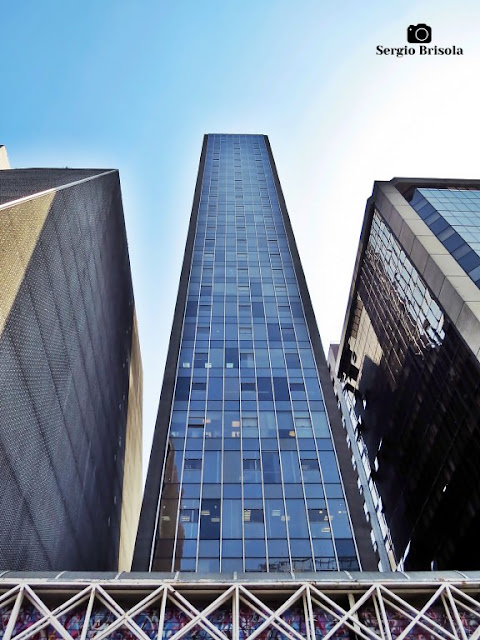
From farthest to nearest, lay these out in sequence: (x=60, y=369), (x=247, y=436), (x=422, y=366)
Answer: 1. (x=422, y=366)
2. (x=247, y=436)
3. (x=60, y=369)

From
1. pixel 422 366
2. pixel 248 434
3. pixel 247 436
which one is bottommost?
pixel 247 436

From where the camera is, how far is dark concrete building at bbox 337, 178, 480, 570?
4212cm

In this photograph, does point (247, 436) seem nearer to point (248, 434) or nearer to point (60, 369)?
point (248, 434)

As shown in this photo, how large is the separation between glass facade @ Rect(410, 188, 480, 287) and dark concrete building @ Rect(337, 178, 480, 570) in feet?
0.34

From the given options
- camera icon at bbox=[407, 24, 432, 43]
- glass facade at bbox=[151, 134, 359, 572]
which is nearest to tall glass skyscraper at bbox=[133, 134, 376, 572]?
glass facade at bbox=[151, 134, 359, 572]

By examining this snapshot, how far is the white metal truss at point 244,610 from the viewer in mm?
20969

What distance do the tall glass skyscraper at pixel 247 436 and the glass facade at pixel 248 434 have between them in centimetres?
9

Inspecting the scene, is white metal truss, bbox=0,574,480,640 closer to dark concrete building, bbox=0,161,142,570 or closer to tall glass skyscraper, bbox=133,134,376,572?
dark concrete building, bbox=0,161,142,570

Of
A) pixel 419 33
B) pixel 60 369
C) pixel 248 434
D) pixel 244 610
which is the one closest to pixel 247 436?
pixel 248 434

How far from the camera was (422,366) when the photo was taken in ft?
165

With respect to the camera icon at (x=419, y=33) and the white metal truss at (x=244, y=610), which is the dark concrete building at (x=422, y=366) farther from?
the white metal truss at (x=244, y=610)

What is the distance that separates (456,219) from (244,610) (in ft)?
132

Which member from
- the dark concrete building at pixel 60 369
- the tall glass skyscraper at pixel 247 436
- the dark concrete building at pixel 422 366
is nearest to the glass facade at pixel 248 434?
the tall glass skyscraper at pixel 247 436

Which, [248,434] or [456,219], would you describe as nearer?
[248,434]
